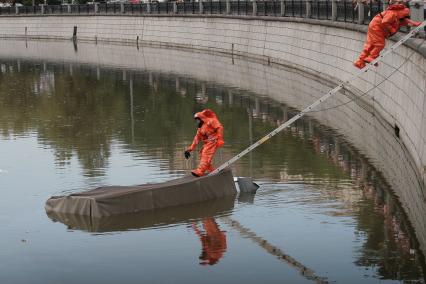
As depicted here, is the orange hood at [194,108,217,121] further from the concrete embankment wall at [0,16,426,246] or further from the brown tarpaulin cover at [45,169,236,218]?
the concrete embankment wall at [0,16,426,246]

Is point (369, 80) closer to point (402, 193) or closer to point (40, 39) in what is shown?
point (402, 193)

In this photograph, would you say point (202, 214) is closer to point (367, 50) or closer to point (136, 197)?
point (136, 197)

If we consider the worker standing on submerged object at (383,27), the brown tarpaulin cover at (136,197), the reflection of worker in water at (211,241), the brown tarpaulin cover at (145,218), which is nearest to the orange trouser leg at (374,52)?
the worker standing on submerged object at (383,27)

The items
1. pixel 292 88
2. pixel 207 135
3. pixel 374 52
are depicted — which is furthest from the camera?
pixel 292 88

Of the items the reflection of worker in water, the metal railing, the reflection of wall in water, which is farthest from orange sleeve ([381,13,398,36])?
the metal railing

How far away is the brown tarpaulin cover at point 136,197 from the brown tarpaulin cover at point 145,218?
98 mm

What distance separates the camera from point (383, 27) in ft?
86.9

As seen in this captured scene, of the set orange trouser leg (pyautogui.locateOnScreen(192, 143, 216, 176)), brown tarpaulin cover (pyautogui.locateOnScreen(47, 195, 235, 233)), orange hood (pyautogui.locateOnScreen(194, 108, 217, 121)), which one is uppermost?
orange hood (pyautogui.locateOnScreen(194, 108, 217, 121))

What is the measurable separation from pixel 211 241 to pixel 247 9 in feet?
149

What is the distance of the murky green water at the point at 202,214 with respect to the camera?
1712cm

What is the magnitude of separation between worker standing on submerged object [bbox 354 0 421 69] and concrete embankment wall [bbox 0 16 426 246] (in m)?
0.78

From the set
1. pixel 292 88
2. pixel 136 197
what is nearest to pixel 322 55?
pixel 292 88

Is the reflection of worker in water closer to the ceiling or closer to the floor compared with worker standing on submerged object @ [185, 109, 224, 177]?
closer to the floor

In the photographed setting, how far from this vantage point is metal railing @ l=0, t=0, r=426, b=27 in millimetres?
42362
